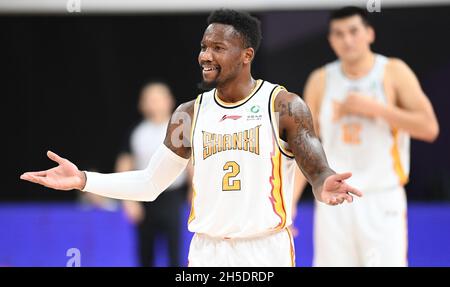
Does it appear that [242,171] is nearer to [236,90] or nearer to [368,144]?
[236,90]

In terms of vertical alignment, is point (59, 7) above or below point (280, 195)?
above

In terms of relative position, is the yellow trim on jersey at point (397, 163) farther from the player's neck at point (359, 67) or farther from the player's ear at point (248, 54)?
the player's ear at point (248, 54)

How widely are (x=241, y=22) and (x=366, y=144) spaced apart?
2.31m

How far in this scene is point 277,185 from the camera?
4.01 meters

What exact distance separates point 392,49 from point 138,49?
2.55m

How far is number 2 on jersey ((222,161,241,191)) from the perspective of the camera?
3.99 metres

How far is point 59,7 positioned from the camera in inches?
324

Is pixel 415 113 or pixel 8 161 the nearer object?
pixel 415 113

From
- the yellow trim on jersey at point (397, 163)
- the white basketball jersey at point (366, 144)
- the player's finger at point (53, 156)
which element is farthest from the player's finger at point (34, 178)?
the yellow trim on jersey at point (397, 163)

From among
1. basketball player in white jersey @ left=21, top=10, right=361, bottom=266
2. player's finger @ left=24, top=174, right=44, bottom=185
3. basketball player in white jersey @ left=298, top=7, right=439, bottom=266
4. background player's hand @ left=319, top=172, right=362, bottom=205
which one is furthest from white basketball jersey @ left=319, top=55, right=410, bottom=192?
player's finger @ left=24, top=174, right=44, bottom=185

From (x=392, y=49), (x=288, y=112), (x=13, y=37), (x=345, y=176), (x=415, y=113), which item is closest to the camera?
(x=345, y=176)
